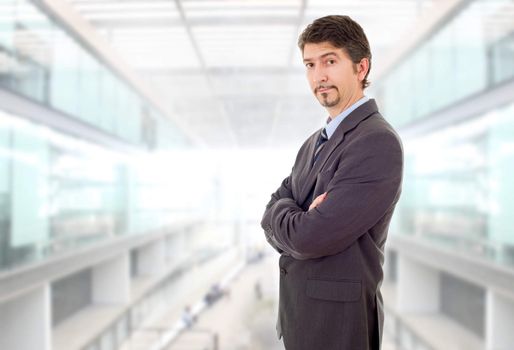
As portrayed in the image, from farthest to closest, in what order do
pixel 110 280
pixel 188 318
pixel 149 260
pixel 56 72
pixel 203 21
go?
pixel 149 260 < pixel 188 318 < pixel 110 280 < pixel 203 21 < pixel 56 72

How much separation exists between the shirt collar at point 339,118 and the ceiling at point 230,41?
11.5ft

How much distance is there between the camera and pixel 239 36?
5242 mm

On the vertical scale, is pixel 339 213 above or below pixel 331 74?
below

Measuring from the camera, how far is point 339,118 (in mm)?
Result: 964

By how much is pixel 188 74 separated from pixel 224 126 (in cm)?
521

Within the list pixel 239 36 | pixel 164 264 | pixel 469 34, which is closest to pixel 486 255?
pixel 469 34

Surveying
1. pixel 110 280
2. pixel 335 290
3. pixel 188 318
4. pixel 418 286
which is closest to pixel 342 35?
pixel 335 290

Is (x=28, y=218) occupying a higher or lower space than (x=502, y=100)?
lower

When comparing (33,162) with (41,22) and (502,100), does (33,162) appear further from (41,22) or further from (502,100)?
(502,100)

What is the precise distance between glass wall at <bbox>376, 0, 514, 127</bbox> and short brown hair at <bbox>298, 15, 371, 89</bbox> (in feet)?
10.2

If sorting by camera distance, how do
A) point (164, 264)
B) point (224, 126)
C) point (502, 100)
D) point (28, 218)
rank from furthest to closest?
point (164, 264) < point (224, 126) < point (28, 218) < point (502, 100)

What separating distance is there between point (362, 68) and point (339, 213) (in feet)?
0.99

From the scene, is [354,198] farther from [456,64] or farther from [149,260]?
[149,260]

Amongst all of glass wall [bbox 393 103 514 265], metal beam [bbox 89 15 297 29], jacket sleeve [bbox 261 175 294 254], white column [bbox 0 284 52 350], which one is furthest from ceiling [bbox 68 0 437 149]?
jacket sleeve [bbox 261 175 294 254]
